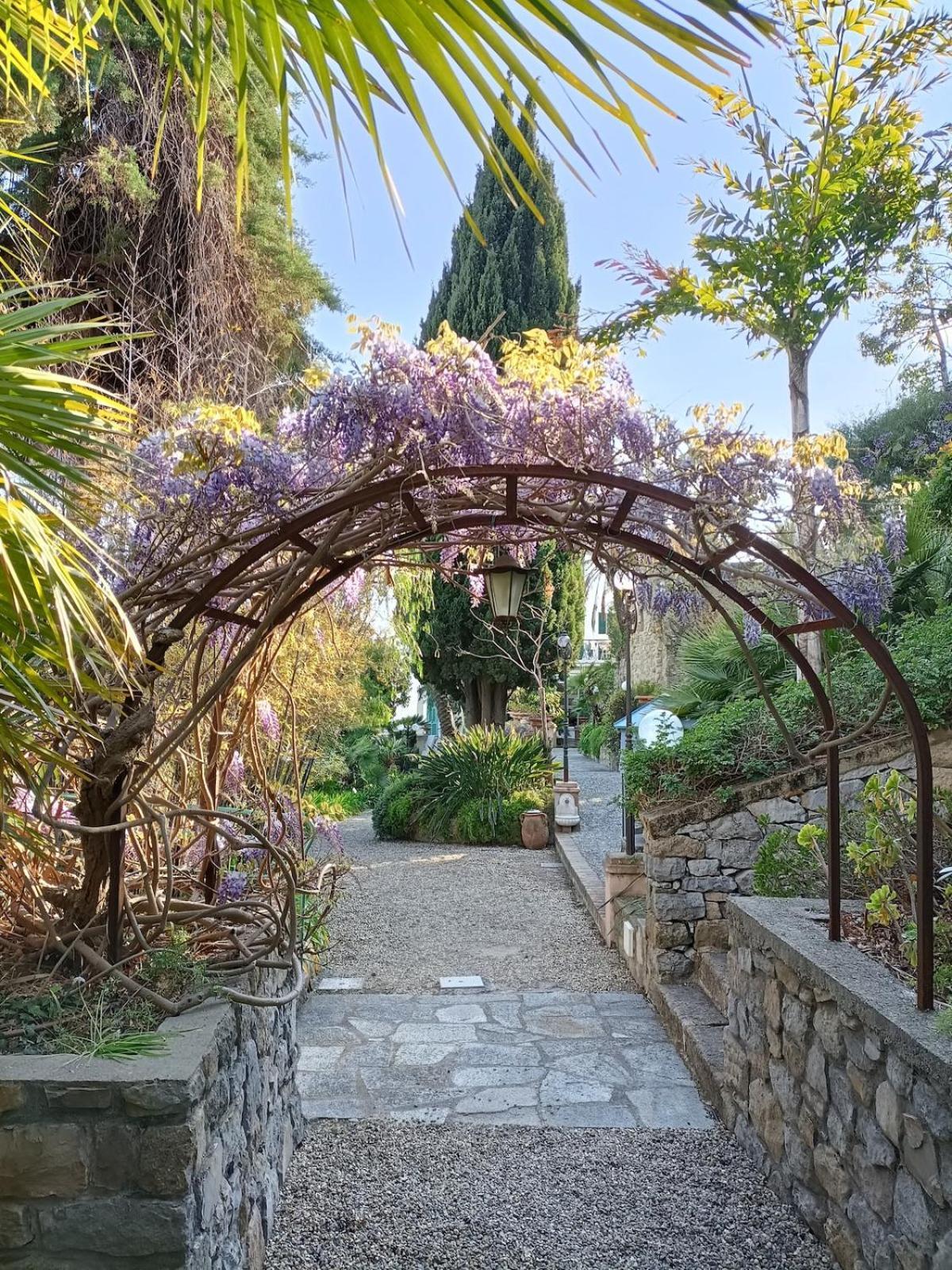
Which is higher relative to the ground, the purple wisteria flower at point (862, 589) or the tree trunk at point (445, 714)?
the purple wisteria flower at point (862, 589)

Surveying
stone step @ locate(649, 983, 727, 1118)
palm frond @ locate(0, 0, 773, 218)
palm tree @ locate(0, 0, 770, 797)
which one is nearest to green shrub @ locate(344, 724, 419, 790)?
stone step @ locate(649, 983, 727, 1118)

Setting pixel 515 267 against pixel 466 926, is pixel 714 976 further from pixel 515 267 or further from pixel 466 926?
pixel 515 267

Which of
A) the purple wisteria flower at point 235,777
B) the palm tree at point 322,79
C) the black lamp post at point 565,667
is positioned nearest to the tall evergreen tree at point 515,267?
the black lamp post at point 565,667

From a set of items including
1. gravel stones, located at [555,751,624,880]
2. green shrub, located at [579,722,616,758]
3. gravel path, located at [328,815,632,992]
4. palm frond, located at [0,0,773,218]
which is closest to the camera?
palm frond, located at [0,0,773,218]

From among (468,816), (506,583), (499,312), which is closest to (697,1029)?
(506,583)

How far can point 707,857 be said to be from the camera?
14.8 feet

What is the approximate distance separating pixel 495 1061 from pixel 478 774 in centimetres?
613

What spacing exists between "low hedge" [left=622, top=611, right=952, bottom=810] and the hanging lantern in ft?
6.29

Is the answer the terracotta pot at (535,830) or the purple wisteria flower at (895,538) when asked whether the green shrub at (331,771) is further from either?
the purple wisteria flower at (895,538)

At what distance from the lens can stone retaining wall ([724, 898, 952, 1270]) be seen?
182 centimetres

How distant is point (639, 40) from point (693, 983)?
4.26 meters

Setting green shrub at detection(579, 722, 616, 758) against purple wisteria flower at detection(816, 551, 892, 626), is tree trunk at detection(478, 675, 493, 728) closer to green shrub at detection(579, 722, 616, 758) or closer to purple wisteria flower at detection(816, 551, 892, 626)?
green shrub at detection(579, 722, 616, 758)

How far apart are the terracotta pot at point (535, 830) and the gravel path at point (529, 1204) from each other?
6.08 meters

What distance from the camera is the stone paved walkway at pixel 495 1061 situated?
3.38 meters
